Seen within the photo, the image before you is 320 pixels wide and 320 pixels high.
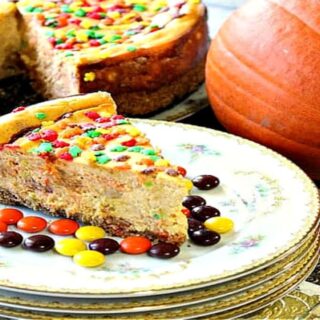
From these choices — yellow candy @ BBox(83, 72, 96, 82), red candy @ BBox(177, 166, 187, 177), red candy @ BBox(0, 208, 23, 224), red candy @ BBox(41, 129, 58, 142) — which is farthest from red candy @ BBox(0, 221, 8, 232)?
yellow candy @ BBox(83, 72, 96, 82)

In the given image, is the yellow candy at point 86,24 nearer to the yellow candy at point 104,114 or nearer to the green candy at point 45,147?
the yellow candy at point 104,114

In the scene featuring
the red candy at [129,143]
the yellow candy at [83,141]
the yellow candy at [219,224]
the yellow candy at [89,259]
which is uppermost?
the red candy at [129,143]

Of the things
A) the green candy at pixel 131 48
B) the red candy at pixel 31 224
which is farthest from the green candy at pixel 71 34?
the red candy at pixel 31 224

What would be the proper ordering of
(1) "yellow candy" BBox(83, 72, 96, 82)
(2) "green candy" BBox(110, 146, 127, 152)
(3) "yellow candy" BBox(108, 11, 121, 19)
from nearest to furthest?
(2) "green candy" BBox(110, 146, 127, 152) < (1) "yellow candy" BBox(83, 72, 96, 82) < (3) "yellow candy" BBox(108, 11, 121, 19)

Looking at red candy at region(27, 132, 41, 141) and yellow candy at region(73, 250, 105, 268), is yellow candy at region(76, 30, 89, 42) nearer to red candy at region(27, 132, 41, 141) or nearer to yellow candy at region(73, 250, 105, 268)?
red candy at region(27, 132, 41, 141)

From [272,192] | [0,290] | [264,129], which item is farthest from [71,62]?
[0,290]

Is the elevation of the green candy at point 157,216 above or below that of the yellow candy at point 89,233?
above

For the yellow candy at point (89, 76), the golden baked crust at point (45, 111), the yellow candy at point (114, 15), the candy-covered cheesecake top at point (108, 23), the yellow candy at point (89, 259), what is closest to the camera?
the yellow candy at point (89, 259)

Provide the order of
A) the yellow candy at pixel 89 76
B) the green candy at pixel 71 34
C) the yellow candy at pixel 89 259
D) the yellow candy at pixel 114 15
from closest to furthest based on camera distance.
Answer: the yellow candy at pixel 89 259
the yellow candy at pixel 89 76
the green candy at pixel 71 34
the yellow candy at pixel 114 15
